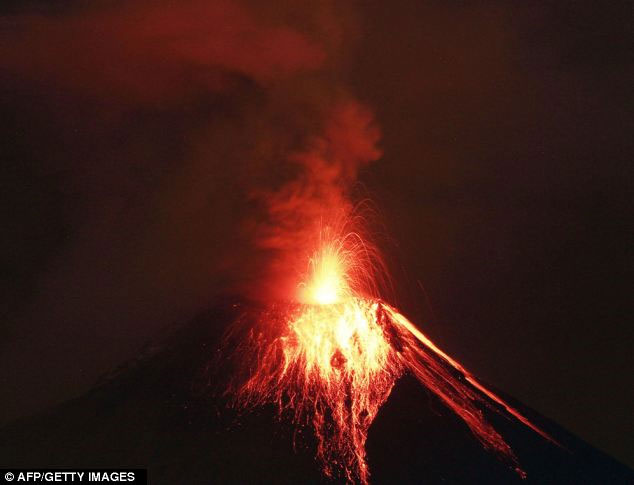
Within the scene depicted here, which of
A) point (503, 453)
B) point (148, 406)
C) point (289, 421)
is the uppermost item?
point (148, 406)

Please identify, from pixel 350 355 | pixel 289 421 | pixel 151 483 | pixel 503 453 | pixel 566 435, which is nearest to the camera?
pixel 151 483

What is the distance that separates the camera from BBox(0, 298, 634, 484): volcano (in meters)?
18.0

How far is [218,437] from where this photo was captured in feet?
61.8

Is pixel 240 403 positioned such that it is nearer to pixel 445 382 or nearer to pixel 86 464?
pixel 86 464

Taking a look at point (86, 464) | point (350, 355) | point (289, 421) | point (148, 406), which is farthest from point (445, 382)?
point (86, 464)

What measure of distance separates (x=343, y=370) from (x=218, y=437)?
4570mm

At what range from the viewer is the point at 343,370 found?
2219 centimetres

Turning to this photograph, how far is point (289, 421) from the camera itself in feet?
63.8

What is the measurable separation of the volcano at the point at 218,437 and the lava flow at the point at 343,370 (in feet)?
1.22

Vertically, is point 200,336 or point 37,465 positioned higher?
point 200,336

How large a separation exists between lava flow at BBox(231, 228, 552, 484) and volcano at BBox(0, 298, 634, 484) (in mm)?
372

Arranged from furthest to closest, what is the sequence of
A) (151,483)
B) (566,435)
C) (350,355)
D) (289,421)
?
(566,435) → (350,355) → (289,421) → (151,483)

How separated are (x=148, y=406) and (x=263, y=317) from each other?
4476mm

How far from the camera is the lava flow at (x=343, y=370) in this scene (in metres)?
19.8
